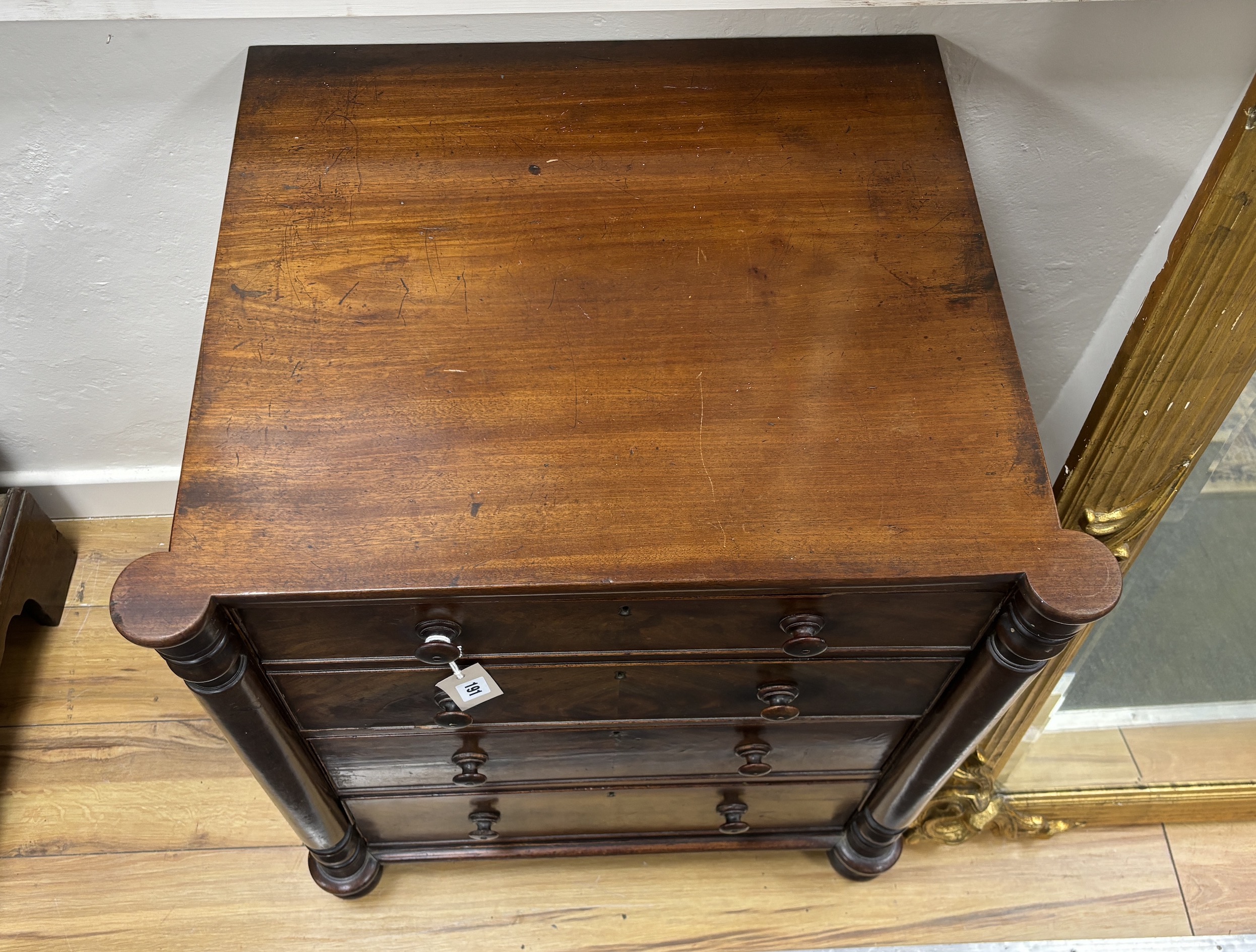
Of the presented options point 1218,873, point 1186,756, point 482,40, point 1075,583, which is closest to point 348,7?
point 482,40

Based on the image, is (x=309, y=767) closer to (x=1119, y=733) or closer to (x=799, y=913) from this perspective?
(x=799, y=913)

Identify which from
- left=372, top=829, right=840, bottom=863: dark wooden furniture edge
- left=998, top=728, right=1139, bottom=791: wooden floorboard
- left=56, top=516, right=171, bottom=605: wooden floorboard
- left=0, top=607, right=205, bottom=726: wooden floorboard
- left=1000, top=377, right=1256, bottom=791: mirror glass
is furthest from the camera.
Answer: left=56, top=516, right=171, bottom=605: wooden floorboard

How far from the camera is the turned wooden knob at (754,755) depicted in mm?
1096

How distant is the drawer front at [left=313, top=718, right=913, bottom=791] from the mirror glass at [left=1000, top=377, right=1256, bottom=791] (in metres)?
0.41

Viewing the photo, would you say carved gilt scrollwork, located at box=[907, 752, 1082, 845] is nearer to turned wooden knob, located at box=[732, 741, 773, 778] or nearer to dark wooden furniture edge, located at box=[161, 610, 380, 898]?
turned wooden knob, located at box=[732, 741, 773, 778]

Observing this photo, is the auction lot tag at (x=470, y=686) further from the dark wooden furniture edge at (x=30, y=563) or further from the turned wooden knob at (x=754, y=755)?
the dark wooden furniture edge at (x=30, y=563)

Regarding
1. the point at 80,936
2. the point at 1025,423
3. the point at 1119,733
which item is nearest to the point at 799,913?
the point at 1119,733

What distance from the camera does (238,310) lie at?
35.6 inches

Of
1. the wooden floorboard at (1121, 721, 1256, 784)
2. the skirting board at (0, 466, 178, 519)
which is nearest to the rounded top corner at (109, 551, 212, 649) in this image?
the skirting board at (0, 466, 178, 519)

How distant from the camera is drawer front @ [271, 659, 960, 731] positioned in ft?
3.16

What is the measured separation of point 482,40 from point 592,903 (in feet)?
3.64

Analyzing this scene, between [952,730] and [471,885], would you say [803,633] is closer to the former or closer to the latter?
[952,730]

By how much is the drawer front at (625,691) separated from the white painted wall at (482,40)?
2.06 ft

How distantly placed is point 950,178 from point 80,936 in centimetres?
144
